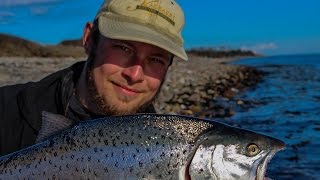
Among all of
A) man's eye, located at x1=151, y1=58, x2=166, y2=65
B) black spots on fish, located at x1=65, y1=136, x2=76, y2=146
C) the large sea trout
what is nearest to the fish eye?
the large sea trout

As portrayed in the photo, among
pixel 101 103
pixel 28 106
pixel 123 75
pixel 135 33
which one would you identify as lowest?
pixel 28 106

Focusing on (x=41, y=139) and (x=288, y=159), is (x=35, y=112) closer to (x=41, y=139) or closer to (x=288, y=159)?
(x=41, y=139)

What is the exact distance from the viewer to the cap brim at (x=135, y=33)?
4.01 meters

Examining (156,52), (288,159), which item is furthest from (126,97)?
(288,159)

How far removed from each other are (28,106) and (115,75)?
29.7 inches

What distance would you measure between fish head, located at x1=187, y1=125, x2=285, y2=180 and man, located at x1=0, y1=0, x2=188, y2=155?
116 cm

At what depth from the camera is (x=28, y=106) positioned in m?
4.19

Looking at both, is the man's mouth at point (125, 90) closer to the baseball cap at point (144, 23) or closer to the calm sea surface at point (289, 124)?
the baseball cap at point (144, 23)

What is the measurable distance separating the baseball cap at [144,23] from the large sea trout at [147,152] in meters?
0.97

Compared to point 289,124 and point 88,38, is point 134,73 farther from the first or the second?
point 289,124

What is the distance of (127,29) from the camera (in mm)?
4066

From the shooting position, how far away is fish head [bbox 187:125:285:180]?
298 cm

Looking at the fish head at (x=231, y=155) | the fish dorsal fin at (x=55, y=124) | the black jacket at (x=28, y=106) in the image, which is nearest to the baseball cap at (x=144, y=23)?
the black jacket at (x=28, y=106)

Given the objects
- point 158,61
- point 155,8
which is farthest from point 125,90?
point 155,8
